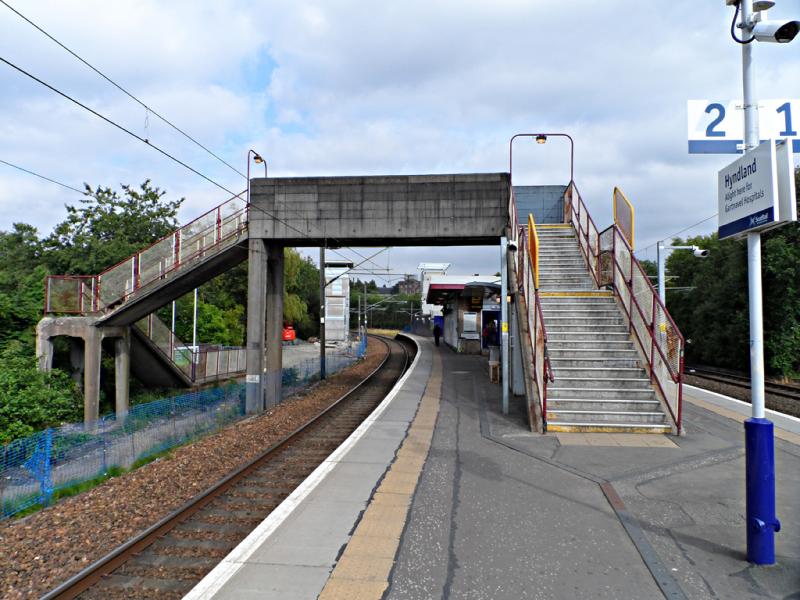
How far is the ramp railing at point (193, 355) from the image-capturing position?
19.8 meters

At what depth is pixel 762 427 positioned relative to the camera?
4.84m

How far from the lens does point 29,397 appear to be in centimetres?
1397

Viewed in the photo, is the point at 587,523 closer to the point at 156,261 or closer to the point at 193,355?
the point at 156,261

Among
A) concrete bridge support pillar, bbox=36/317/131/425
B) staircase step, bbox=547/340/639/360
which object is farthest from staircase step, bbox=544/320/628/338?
concrete bridge support pillar, bbox=36/317/131/425

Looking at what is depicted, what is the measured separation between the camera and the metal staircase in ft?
34.2

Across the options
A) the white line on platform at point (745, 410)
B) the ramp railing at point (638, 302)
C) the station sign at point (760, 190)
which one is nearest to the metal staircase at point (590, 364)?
the ramp railing at point (638, 302)

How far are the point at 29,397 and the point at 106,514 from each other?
334 inches

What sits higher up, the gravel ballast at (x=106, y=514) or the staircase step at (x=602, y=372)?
the staircase step at (x=602, y=372)

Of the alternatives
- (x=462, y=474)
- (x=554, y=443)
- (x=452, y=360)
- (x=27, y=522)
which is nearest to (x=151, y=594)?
(x=27, y=522)

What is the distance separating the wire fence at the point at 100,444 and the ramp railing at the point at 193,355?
3.87 m

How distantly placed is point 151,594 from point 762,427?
5634 mm

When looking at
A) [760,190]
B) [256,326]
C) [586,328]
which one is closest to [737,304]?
[586,328]

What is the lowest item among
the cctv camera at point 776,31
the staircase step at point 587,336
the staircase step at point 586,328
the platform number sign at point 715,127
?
the staircase step at point 587,336

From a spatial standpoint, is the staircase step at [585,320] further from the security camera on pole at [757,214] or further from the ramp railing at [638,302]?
the security camera on pole at [757,214]
